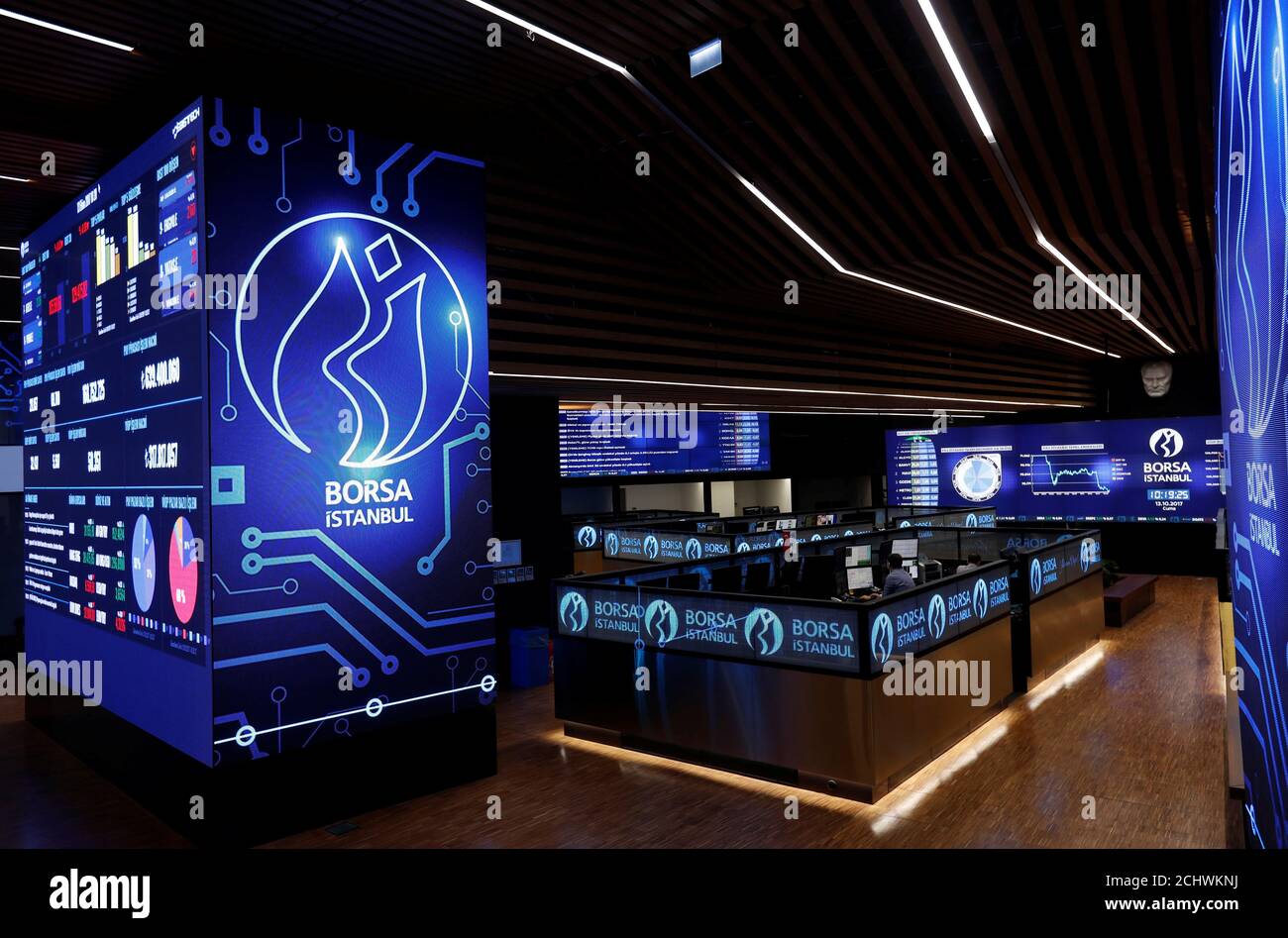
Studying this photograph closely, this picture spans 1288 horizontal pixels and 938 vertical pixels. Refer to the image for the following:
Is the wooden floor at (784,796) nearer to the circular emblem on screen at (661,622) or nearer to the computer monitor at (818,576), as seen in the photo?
the circular emblem on screen at (661,622)

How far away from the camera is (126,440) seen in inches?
230

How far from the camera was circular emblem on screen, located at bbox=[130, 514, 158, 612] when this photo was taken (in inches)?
216

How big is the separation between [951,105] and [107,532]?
626cm

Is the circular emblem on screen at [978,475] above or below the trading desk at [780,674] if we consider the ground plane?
above

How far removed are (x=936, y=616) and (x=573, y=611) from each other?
9.43 ft

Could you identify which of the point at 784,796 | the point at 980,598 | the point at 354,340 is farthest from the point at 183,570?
the point at 980,598

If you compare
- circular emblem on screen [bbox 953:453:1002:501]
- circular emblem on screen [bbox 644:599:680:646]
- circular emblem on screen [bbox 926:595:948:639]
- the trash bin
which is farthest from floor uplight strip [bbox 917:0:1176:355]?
circular emblem on screen [bbox 953:453:1002:501]

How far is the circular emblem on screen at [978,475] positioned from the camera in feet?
53.9

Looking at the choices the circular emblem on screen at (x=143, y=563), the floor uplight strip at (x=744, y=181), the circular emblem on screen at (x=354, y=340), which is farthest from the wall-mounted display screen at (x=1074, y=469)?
the circular emblem on screen at (x=143, y=563)

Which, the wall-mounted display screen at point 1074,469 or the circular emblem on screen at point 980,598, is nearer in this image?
the circular emblem on screen at point 980,598

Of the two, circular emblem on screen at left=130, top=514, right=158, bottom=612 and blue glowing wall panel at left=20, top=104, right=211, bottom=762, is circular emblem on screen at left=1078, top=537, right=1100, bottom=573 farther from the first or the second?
circular emblem on screen at left=130, top=514, right=158, bottom=612

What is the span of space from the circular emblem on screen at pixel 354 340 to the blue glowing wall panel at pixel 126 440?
0.37m

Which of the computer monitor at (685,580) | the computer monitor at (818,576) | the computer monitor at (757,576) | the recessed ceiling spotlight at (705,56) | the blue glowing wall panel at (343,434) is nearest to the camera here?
the blue glowing wall panel at (343,434)
